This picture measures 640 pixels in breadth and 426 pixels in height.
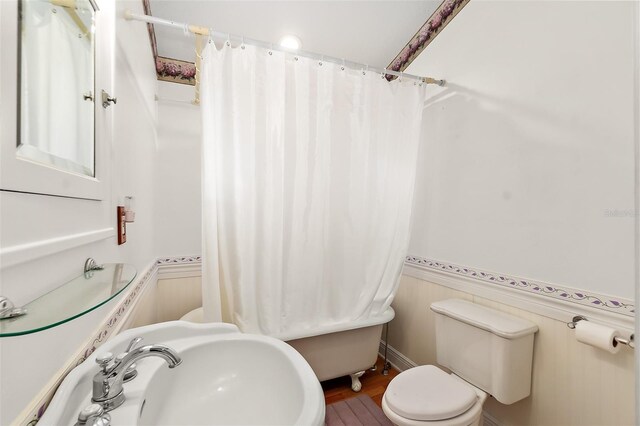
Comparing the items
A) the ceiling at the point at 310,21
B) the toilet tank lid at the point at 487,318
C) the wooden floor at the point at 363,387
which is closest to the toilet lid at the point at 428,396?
the toilet tank lid at the point at 487,318

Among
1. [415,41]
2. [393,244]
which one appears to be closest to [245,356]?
[393,244]

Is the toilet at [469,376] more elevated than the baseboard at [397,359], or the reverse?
the toilet at [469,376]

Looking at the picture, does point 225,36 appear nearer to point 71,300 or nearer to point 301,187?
point 301,187

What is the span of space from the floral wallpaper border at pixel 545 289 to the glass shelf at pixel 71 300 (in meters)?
1.61

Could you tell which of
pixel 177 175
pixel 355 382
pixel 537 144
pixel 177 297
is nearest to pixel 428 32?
pixel 537 144

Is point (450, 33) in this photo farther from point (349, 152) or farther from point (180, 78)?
point (180, 78)

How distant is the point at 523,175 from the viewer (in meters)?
1.31

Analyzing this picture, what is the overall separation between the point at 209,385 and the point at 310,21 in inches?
81.7

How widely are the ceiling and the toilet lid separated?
7.01ft

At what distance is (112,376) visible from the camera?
0.59m

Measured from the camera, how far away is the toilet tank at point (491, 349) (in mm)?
1176

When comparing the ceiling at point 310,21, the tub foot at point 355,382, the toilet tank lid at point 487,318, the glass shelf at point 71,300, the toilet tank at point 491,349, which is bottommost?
the tub foot at point 355,382

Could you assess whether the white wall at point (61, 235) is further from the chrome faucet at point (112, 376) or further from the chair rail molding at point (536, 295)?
the chair rail molding at point (536, 295)

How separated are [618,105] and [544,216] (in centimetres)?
49
